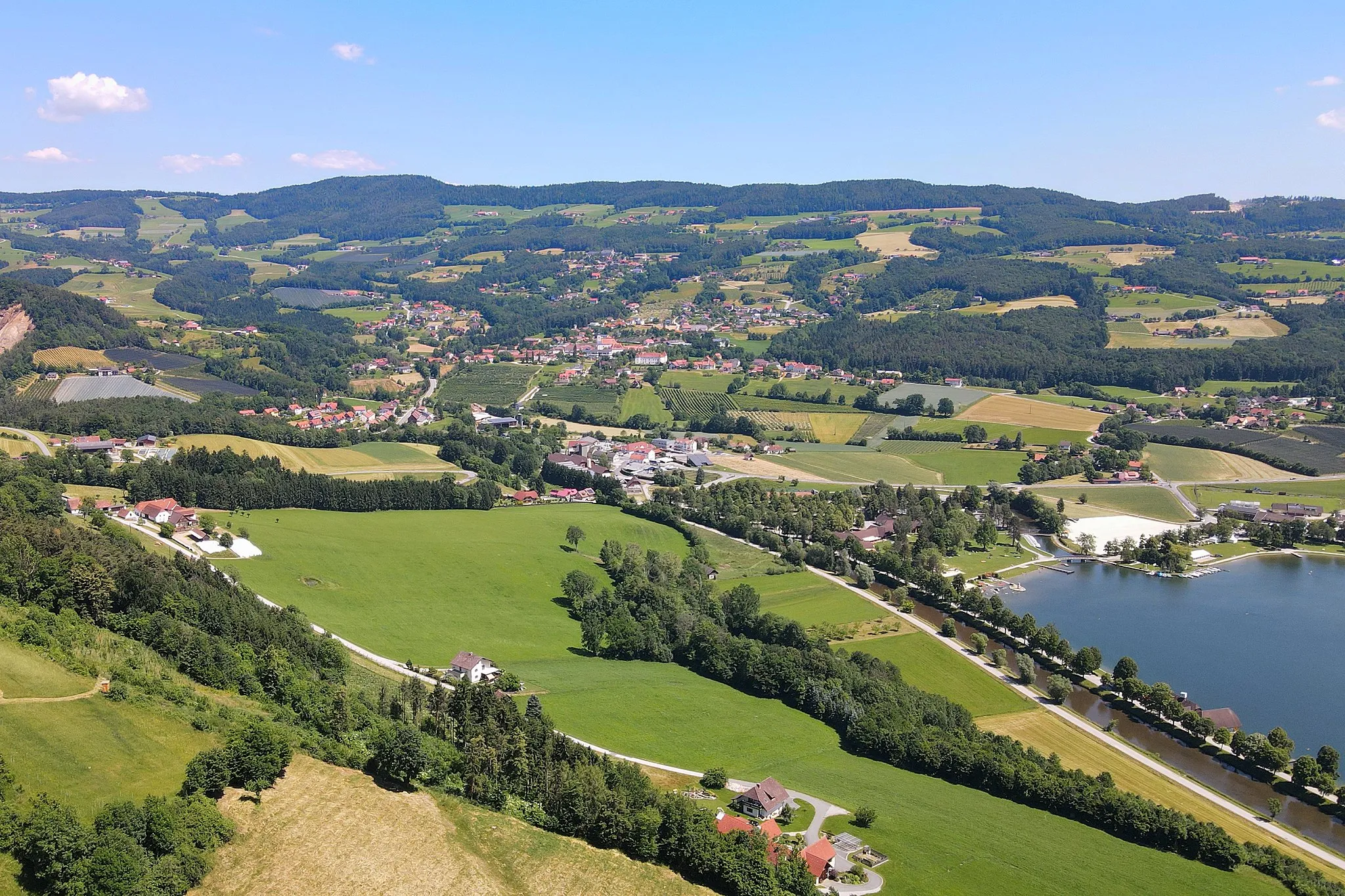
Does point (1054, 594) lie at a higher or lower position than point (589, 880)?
lower

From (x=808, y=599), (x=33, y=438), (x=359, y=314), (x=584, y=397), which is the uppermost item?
(x=359, y=314)

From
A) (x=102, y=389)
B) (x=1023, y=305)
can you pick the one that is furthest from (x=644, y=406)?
(x=1023, y=305)

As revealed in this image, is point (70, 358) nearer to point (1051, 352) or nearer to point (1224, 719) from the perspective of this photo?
point (1224, 719)

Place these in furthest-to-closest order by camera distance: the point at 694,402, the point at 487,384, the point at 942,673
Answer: the point at 487,384, the point at 694,402, the point at 942,673

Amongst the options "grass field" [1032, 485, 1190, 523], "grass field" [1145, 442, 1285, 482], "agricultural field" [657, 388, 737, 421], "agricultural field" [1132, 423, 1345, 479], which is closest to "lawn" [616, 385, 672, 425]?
"agricultural field" [657, 388, 737, 421]

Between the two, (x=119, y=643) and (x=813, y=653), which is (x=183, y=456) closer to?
(x=119, y=643)

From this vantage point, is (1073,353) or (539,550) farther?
(1073,353)

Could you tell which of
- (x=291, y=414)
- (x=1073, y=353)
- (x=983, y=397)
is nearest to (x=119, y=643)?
(x=291, y=414)
